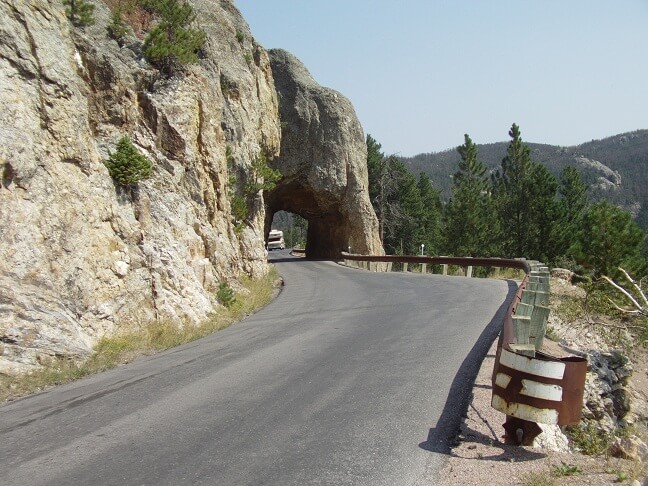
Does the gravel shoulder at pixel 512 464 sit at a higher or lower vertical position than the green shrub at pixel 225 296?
higher

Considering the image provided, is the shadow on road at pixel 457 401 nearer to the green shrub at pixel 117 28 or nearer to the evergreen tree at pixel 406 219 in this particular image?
the green shrub at pixel 117 28

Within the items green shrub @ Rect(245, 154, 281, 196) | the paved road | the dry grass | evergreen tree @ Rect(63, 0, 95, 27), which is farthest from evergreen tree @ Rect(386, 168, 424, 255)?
the paved road

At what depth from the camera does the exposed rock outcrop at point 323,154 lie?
45875 mm

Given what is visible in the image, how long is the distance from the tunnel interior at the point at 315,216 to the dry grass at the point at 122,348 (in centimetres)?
3040

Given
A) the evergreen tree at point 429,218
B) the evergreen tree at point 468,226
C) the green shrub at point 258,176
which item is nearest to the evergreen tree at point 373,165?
the evergreen tree at point 429,218

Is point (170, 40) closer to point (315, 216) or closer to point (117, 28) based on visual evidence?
point (117, 28)

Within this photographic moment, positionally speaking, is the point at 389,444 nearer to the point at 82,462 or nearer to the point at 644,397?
the point at 82,462

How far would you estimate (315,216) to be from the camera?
179 feet

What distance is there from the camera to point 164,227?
621 inches

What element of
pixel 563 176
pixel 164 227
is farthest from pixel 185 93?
pixel 563 176

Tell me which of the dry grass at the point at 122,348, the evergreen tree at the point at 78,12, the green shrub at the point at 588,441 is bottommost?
the dry grass at the point at 122,348

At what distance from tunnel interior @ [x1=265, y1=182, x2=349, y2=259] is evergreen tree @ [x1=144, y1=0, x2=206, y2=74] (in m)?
23.9

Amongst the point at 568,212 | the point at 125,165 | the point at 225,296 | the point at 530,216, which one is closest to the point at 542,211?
the point at 530,216

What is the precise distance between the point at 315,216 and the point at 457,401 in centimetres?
4783
